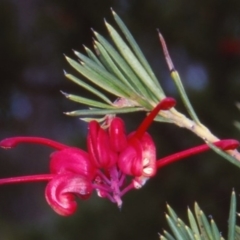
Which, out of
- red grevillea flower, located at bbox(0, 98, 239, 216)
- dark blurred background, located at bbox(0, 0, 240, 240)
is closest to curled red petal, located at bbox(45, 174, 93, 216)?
red grevillea flower, located at bbox(0, 98, 239, 216)

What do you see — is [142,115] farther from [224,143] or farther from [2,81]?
[224,143]

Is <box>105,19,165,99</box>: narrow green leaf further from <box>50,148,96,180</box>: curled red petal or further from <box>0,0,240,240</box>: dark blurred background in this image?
<box>0,0,240,240</box>: dark blurred background

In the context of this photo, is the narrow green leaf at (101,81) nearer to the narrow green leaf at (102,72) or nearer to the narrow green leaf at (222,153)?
the narrow green leaf at (102,72)

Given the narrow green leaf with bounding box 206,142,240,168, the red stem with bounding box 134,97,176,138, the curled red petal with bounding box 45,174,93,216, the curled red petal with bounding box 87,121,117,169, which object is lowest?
the curled red petal with bounding box 45,174,93,216

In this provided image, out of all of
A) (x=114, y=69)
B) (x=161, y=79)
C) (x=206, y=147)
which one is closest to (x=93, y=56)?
(x=114, y=69)

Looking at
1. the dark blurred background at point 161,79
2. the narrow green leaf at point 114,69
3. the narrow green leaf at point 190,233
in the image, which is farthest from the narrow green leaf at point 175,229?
the dark blurred background at point 161,79

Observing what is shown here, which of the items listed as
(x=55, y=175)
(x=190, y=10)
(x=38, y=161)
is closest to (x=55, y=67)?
(x=190, y=10)

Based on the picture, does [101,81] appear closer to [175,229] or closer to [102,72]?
[102,72]
